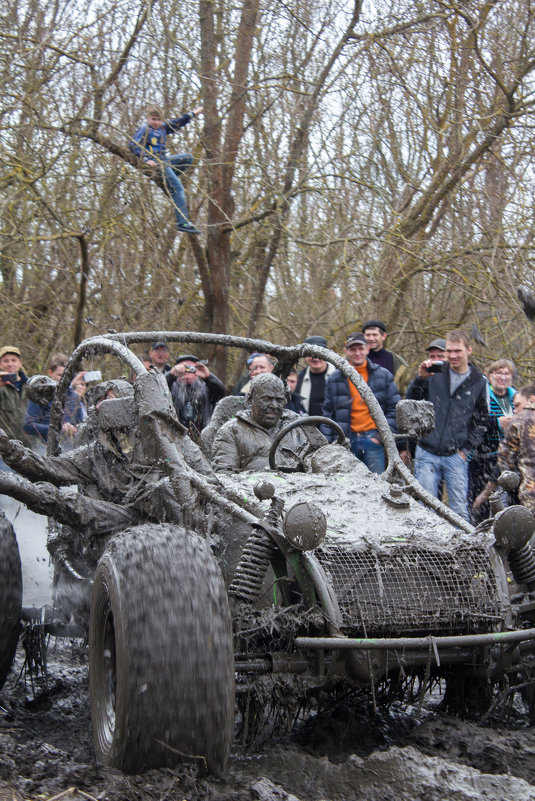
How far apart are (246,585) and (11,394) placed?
5.25 meters

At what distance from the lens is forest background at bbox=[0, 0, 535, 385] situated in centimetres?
922

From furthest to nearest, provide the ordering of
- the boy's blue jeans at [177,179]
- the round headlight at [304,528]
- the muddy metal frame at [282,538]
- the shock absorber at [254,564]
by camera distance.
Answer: the boy's blue jeans at [177,179], the shock absorber at [254,564], the round headlight at [304,528], the muddy metal frame at [282,538]

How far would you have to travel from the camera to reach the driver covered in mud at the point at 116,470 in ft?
16.9

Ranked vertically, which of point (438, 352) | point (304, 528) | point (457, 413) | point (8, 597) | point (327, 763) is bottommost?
point (327, 763)

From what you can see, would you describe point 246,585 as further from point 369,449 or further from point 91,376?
point 369,449

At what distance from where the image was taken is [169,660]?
3.54m

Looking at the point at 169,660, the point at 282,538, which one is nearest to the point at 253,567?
the point at 282,538

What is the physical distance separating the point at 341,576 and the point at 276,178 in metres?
6.34

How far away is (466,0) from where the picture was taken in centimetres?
977

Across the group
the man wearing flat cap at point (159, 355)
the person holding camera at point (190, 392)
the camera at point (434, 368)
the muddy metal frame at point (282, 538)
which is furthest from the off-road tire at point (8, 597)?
the camera at point (434, 368)

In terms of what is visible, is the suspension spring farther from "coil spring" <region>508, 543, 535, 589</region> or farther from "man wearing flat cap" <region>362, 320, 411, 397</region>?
"man wearing flat cap" <region>362, 320, 411, 397</region>

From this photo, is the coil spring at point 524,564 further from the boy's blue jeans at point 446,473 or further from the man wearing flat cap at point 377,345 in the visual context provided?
the man wearing flat cap at point 377,345

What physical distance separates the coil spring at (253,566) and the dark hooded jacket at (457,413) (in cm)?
351

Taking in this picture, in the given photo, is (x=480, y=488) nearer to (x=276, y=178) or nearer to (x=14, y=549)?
(x=276, y=178)
